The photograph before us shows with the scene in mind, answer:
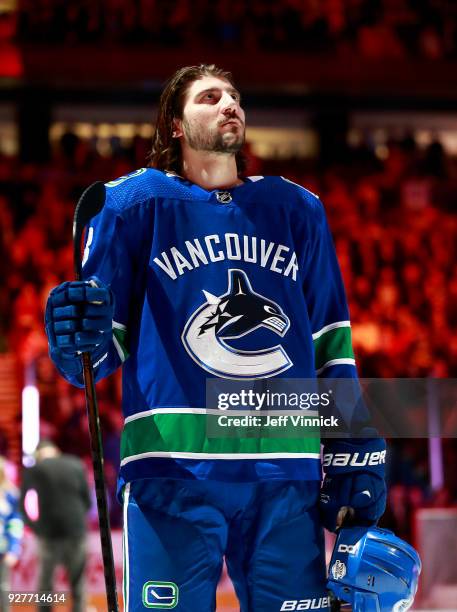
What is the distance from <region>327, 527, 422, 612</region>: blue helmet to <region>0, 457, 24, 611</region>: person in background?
3.02 meters

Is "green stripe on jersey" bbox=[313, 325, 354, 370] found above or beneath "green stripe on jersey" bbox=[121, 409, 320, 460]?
above

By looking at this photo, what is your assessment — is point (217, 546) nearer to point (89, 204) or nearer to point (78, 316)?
point (78, 316)

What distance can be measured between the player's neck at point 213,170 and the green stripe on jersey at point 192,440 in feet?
1.61

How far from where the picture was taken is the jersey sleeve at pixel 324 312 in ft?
6.77

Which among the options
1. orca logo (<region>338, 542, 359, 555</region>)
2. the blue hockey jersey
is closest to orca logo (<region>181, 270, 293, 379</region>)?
the blue hockey jersey

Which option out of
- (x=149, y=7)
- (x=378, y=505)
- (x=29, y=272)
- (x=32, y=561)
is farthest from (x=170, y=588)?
(x=149, y=7)

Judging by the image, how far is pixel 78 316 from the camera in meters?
1.79

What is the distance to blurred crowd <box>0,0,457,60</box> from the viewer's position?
11336mm

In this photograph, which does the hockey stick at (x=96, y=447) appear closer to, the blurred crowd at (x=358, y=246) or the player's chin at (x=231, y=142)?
the player's chin at (x=231, y=142)

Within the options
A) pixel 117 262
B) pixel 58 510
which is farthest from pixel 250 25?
pixel 117 262

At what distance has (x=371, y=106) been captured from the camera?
502 inches

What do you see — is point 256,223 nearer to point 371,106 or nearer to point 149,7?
point 149,7

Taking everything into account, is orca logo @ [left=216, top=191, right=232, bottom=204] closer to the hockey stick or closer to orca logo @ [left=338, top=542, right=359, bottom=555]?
the hockey stick

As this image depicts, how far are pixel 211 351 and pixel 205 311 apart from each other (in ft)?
0.25
